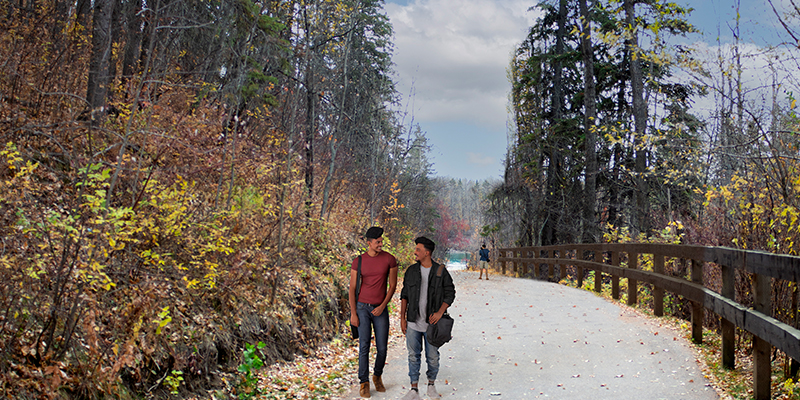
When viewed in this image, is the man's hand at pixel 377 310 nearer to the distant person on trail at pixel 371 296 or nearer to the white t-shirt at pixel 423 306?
the distant person on trail at pixel 371 296

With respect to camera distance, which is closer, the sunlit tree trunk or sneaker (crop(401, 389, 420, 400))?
sneaker (crop(401, 389, 420, 400))

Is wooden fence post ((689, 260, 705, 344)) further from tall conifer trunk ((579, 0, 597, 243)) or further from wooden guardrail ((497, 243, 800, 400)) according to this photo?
tall conifer trunk ((579, 0, 597, 243))

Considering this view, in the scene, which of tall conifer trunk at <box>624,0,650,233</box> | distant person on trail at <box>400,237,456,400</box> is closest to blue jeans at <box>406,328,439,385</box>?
distant person on trail at <box>400,237,456,400</box>

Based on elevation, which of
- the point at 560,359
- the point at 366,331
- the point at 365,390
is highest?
the point at 366,331

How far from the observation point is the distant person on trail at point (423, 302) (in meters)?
5.68

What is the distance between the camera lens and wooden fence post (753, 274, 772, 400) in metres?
4.70

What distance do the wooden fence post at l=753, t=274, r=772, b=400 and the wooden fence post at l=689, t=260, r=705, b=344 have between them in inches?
90.1

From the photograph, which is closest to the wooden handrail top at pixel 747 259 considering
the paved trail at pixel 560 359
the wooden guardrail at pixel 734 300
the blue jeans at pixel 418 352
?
the wooden guardrail at pixel 734 300

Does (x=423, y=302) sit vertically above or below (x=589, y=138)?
below

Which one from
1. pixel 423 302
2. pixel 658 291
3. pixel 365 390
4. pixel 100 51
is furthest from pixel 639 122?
pixel 100 51

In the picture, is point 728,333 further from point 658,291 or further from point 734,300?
point 658,291

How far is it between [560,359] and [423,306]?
2.39 meters

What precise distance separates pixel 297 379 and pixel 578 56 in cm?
2026

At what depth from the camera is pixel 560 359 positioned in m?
6.90
